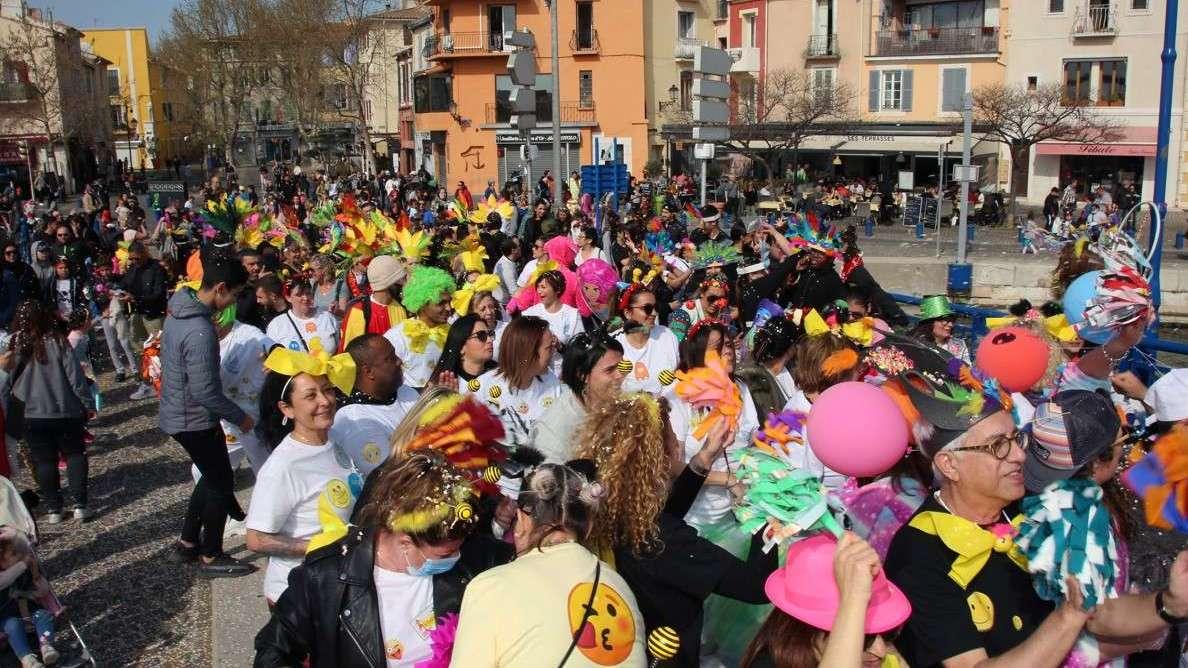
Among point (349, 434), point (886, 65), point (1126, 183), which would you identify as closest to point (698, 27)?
point (886, 65)

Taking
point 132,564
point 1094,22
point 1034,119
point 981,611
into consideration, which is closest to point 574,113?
point 1034,119

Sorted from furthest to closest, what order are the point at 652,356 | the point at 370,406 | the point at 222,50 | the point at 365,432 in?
the point at 222,50 < the point at 652,356 < the point at 370,406 < the point at 365,432

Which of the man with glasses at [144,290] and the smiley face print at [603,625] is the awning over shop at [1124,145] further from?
the smiley face print at [603,625]

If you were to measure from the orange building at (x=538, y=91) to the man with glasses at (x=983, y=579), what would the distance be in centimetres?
4263

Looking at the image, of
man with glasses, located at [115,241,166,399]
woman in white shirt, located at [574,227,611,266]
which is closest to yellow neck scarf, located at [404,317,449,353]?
woman in white shirt, located at [574,227,611,266]

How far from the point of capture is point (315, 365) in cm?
389

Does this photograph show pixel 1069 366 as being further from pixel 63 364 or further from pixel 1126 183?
pixel 1126 183

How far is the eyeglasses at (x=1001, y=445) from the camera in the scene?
108 inches

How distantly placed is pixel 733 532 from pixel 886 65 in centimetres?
4183

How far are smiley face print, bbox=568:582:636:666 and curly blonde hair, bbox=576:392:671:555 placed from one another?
17.0 inches

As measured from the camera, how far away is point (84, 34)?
66250 millimetres

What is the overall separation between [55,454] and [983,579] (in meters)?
6.24

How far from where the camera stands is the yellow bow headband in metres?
3.83

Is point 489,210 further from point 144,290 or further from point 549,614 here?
point 549,614
